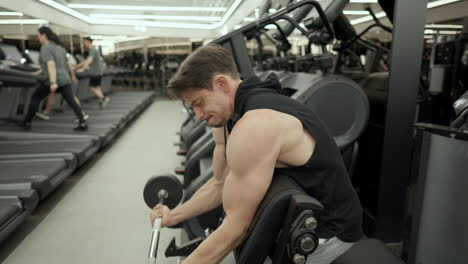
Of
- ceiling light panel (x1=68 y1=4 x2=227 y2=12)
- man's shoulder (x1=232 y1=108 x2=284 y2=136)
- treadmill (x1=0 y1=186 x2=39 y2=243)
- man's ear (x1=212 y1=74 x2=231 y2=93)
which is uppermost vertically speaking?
ceiling light panel (x1=68 y1=4 x2=227 y2=12)

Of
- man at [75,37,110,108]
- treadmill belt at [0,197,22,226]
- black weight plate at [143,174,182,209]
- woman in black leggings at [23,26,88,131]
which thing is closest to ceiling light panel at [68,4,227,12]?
man at [75,37,110,108]

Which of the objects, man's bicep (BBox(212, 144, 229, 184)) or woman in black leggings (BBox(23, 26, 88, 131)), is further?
woman in black leggings (BBox(23, 26, 88, 131))

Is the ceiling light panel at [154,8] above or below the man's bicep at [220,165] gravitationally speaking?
above

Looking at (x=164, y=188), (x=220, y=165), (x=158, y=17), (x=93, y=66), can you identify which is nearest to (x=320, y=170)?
(x=220, y=165)

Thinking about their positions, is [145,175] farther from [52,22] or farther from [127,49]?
[127,49]

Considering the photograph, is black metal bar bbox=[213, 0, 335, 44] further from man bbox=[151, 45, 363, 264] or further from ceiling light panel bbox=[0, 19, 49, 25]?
ceiling light panel bbox=[0, 19, 49, 25]

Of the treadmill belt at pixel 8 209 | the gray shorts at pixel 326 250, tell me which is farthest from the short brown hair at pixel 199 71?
the treadmill belt at pixel 8 209

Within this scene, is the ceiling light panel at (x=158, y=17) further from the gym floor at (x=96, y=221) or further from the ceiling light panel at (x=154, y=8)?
the gym floor at (x=96, y=221)

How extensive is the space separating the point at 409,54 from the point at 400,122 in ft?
1.29

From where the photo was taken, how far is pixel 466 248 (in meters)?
1.36

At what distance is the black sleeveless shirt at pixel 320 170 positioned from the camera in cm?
108

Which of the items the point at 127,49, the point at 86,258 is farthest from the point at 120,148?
the point at 127,49

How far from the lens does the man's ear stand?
1.14m

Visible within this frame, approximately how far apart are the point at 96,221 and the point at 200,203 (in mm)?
1394
